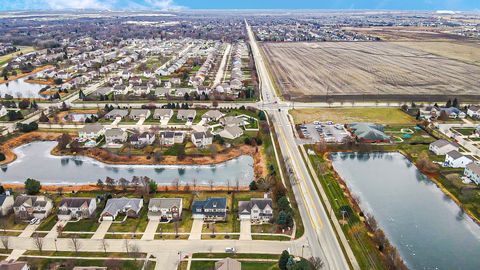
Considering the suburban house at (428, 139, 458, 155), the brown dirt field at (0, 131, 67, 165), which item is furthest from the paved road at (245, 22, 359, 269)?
the brown dirt field at (0, 131, 67, 165)

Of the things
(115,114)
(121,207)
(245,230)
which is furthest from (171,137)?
(245,230)

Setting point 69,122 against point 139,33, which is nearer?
point 69,122

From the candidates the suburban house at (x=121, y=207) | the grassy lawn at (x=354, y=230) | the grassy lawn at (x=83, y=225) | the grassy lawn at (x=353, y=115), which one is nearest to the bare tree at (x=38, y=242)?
the grassy lawn at (x=83, y=225)

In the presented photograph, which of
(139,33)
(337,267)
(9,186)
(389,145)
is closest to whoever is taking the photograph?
(337,267)

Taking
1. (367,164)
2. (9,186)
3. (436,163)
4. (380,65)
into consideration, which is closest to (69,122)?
(9,186)

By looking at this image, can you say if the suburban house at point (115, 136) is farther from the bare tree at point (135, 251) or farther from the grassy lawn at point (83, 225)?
the bare tree at point (135, 251)

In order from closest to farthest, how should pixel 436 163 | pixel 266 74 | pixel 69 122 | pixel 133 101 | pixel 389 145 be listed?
pixel 436 163 → pixel 389 145 → pixel 69 122 → pixel 133 101 → pixel 266 74

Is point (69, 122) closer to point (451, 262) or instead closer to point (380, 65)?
point (451, 262)
